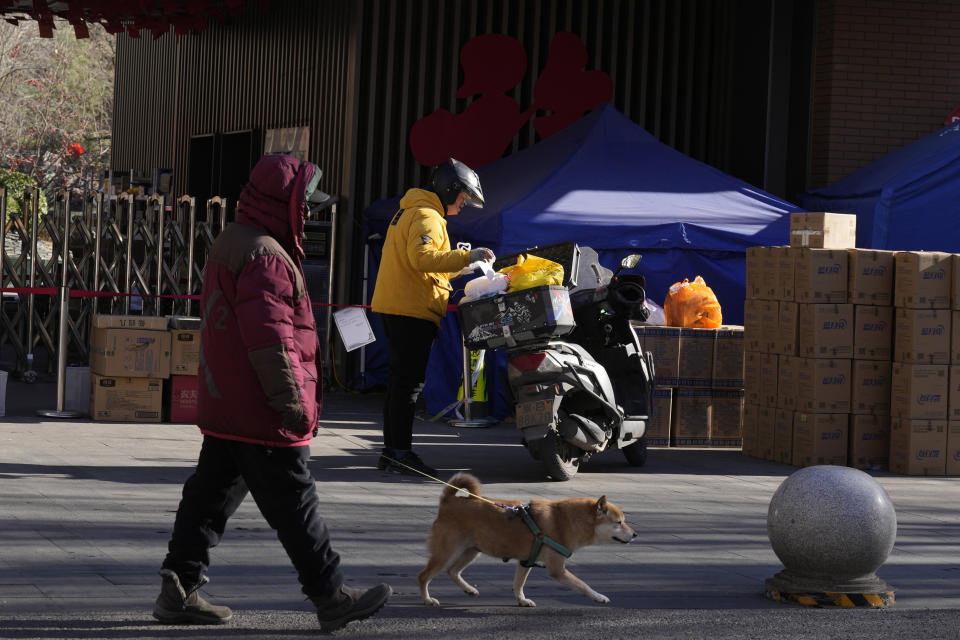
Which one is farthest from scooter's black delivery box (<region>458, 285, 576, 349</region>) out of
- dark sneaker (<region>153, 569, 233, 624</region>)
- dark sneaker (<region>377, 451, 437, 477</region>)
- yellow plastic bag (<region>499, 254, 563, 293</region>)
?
dark sneaker (<region>153, 569, 233, 624</region>)

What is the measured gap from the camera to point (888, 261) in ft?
36.2

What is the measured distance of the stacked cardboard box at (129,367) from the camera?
1201cm

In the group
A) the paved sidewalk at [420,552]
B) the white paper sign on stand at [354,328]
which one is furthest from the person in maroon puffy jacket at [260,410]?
the white paper sign on stand at [354,328]

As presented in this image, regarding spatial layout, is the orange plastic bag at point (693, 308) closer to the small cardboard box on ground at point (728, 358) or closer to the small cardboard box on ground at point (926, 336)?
the small cardboard box on ground at point (728, 358)

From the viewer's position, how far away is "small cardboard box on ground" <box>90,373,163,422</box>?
12.1m

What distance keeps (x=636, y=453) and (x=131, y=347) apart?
14.3 feet

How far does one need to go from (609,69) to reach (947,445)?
28.0ft

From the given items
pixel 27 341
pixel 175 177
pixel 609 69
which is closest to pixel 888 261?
pixel 609 69

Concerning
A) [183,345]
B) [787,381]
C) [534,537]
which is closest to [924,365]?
[787,381]

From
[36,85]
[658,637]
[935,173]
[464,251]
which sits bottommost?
[658,637]

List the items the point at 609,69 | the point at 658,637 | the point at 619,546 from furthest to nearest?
the point at 609,69
the point at 619,546
the point at 658,637

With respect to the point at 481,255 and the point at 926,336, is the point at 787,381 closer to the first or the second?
the point at 926,336

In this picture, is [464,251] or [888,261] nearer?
[464,251]

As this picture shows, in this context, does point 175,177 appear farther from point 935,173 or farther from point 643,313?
point 643,313
